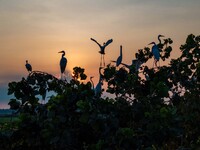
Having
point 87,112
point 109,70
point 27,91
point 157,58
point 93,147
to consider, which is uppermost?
point 157,58

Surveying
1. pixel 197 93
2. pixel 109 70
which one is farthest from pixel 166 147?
pixel 197 93

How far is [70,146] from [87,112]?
37.7 inches

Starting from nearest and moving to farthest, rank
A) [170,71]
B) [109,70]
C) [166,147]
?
[109,70] → [166,147] → [170,71]

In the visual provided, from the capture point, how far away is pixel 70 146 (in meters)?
8.86

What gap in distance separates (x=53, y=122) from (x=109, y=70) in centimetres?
381

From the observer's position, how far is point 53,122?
8.59 metres

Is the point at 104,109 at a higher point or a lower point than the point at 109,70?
lower

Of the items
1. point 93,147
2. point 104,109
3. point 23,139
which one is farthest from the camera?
point 23,139

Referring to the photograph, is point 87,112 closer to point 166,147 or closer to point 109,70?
point 109,70

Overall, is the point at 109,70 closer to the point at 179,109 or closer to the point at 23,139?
the point at 23,139

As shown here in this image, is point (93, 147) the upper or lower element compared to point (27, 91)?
lower

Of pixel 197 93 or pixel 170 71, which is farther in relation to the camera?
pixel 197 93

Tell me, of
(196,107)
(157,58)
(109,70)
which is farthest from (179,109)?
(109,70)

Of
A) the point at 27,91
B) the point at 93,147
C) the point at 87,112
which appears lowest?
the point at 93,147
